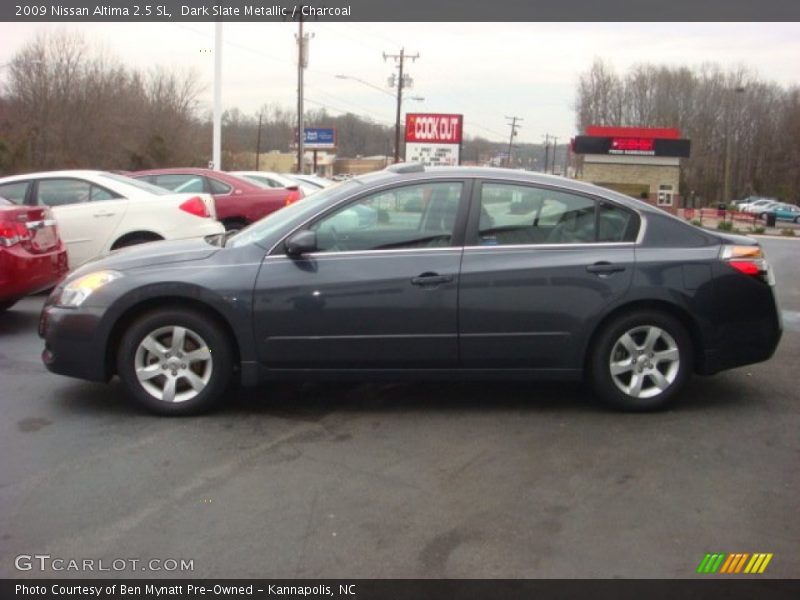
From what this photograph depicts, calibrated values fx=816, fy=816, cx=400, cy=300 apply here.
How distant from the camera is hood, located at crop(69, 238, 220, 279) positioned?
512 centimetres

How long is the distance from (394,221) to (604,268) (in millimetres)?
1349

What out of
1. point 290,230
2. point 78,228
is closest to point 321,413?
point 290,230

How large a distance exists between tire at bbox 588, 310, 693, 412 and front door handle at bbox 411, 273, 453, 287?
1.05m

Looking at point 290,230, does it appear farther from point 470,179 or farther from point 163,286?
point 470,179

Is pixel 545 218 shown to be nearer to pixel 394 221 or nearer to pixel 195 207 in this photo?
pixel 394 221

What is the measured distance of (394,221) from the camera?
17.0 ft

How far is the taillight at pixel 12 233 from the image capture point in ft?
24.2

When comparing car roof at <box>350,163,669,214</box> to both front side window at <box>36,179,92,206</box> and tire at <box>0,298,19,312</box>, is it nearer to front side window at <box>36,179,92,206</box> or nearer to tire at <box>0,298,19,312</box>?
tire at <box>0,298,19,312</box>

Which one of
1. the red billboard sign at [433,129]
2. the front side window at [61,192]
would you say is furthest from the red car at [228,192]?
the red billboard sign at [433,129]

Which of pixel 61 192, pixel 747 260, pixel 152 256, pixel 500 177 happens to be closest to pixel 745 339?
pixel 747 260

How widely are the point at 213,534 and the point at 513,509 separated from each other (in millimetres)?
1361
